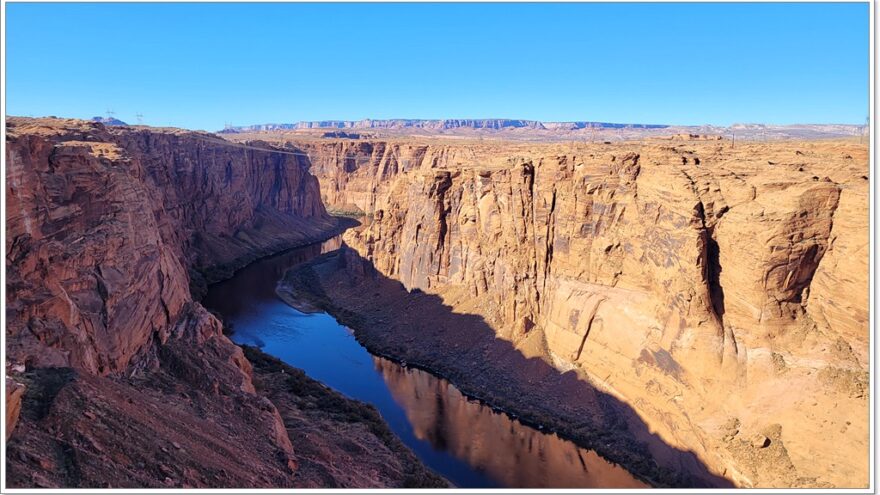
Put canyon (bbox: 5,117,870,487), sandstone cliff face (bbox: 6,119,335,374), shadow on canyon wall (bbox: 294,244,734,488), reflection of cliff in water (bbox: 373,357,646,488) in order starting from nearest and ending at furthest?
canyon (bbox: 5,117,870,487)
sandstone cliff face (bbox: 6,119,335,374)
reflection of cliff in water (bbox: 373,357,646,488)
shadow on canyon wall (bbox: 294,244,734,488)

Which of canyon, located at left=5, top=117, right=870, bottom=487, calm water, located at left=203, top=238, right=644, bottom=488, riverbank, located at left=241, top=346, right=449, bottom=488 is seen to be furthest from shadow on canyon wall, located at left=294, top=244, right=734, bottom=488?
riverbank, located at left=241, top=346, right=449, bottom=488

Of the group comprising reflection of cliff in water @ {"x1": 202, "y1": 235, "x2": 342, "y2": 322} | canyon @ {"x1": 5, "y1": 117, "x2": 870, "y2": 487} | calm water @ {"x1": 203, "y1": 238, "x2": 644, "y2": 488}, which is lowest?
reflection of cliff in water @ {"x1": 202, "y1": 235, "x2": 342, "y2": 322}

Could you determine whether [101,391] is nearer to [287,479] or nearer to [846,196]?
[287,479]

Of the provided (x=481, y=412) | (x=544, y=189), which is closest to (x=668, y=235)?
(x=544, y=189)

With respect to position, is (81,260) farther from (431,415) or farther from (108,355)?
(431,415)

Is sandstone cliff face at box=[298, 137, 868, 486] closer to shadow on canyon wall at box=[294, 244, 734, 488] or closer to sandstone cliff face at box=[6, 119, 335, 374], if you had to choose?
shadow on canyon wall at box=[294, 244, 734, 488]

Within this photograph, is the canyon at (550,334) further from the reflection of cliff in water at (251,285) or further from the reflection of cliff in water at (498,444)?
the reflection of cliff in water at (251,285)
